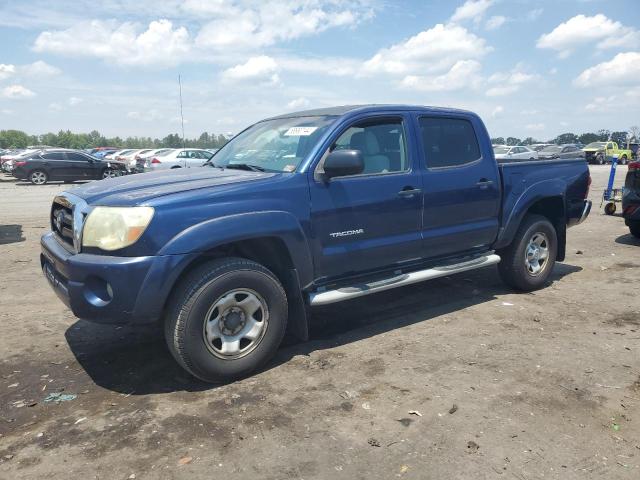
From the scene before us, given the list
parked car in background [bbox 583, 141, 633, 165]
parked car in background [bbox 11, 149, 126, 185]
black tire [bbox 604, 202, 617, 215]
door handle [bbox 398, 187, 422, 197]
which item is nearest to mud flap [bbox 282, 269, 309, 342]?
door handle [bbox 398, 187, 422, 197]

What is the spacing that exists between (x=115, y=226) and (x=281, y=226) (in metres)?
1.10

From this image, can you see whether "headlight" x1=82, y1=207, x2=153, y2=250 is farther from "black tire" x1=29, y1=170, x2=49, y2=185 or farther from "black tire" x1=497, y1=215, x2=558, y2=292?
"black tire" x1=29, y1=170, x2=49, y2=185

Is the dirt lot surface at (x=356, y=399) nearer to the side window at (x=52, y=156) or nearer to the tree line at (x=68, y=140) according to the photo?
the side window at (x=52, y=156)

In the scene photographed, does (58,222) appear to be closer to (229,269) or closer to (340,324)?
(229,269)

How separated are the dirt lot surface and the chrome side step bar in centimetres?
48

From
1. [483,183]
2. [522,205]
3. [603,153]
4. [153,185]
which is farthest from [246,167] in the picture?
[603,153]

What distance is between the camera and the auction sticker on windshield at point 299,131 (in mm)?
4231

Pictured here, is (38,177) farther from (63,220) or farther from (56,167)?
(63,220)

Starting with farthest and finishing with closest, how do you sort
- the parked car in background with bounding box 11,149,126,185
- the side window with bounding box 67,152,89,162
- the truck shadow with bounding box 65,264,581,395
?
the side window with bounding box 67,152,89,162 → the parked car in background with bounding box 11,149,126,185 → the truck shadow with bounding box 65,264,581,395

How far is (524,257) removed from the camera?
18.5 feet

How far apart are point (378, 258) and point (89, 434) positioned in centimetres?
246

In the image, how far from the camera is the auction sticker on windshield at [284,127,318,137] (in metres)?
4.23

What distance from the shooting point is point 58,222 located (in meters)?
3.99

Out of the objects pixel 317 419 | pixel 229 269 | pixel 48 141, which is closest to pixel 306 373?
pixel 317 419
